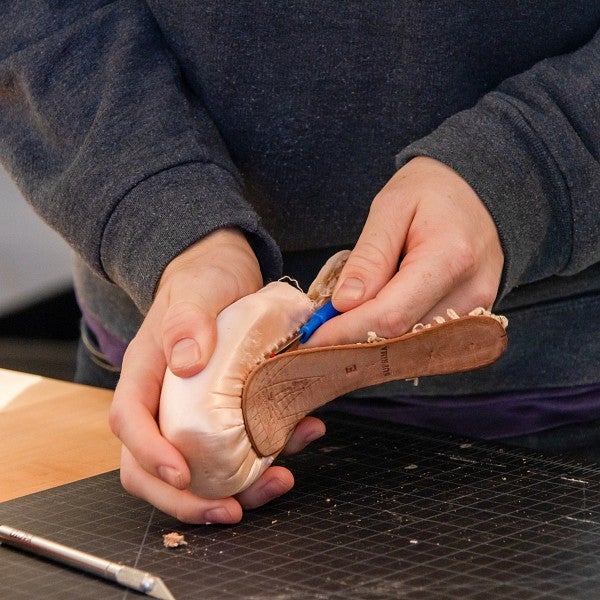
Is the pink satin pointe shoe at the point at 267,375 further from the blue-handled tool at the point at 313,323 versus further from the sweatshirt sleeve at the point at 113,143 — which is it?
the sweatshirt sleeve at the point at 113,143

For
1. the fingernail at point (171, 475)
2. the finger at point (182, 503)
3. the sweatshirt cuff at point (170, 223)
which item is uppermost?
the sweatshirt cuff at point (170, 223)

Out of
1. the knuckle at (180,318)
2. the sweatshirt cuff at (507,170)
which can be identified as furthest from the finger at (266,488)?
the sweatshirt cuff at (507,170)

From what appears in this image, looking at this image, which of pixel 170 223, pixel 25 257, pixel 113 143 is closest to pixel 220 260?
pixel 170 223

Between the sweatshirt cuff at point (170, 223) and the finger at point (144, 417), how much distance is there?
9 centimetres

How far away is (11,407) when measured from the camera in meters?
0.98

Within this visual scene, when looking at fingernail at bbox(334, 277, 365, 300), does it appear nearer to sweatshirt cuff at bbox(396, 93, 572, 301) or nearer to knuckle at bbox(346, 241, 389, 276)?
knuckle at bbox(346, 241, 389, 276)

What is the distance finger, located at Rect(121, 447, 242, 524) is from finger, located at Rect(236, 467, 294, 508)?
13 millimetres

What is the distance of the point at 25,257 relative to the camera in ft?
7.70

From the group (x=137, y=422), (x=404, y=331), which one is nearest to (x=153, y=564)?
(x=137, y=422)

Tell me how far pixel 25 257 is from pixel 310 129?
1.56m

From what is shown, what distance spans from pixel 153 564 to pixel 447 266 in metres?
0.27

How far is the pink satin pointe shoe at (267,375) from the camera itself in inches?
25.7

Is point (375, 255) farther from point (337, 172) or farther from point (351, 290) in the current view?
point (337, 172)

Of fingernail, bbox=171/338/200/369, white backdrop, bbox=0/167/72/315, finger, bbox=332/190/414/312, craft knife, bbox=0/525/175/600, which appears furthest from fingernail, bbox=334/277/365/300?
white backdrop, bbox=0/167/72/315
